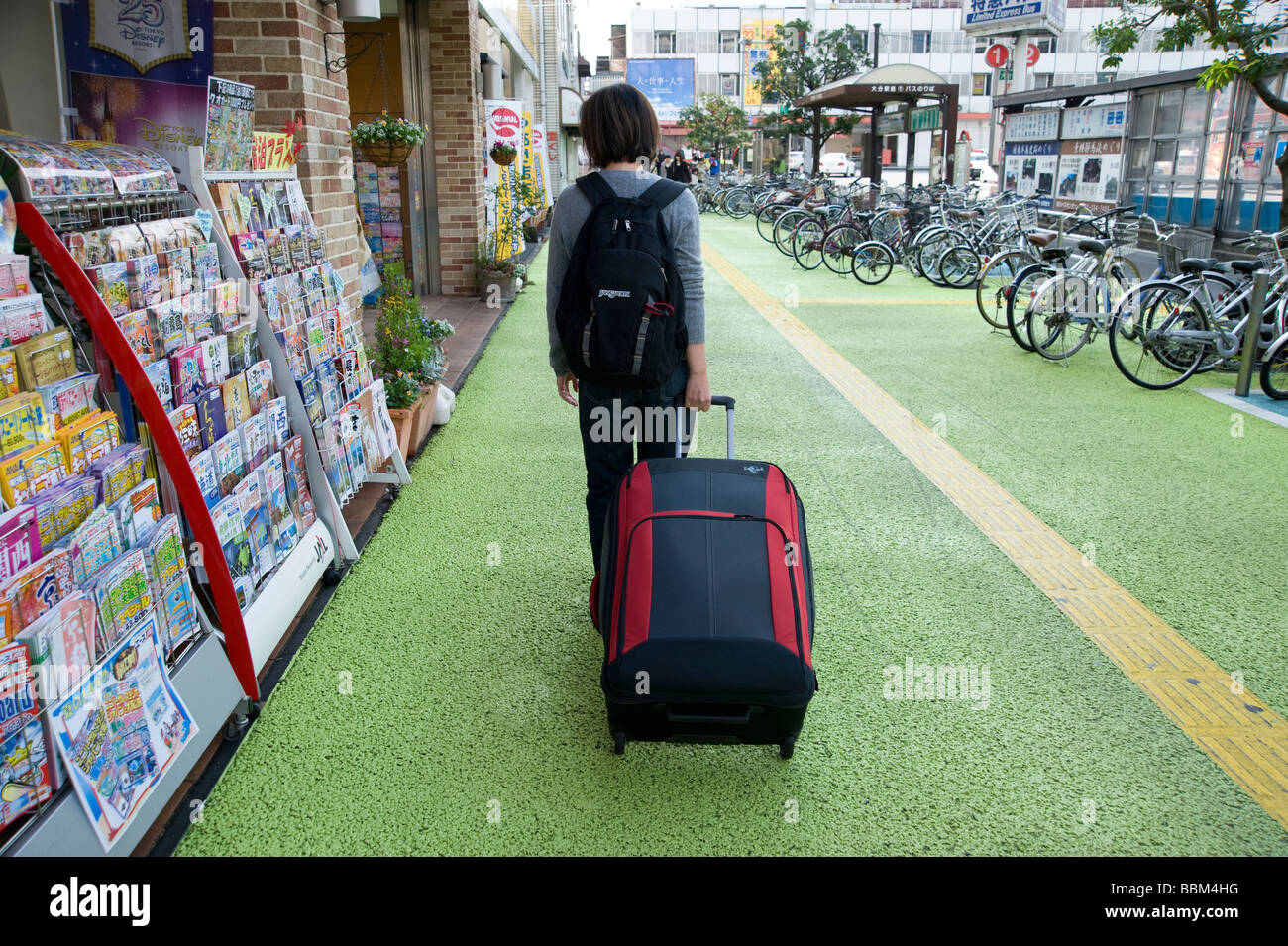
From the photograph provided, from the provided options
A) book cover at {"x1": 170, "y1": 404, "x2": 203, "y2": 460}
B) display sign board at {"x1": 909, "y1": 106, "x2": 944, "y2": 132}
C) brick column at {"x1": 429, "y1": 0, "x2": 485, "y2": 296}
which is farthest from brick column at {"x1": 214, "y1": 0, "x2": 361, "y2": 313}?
display sign board at {"x1": 909, "y1": 106, "x2": 944, "y2": 132}

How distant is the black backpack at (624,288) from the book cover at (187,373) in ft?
3.30

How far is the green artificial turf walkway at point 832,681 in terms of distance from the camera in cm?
226

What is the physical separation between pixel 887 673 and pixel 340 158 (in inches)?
137

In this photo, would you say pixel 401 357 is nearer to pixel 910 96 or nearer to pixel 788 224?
pixel 788 224

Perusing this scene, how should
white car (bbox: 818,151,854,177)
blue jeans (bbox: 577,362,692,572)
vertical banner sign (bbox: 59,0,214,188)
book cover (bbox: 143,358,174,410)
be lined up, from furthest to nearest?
white car (bbox: 818,151,854,177), vertical banner sign (bbox: 59,0,214,188), blue jeans (bbox: 577,362,692,572), book cover (bbox: 143,358,174,410)

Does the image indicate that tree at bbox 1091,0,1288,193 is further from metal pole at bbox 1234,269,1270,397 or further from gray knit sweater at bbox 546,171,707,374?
gray knit sweater at bbox 546,171,707,374

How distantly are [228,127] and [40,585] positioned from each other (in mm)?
1834

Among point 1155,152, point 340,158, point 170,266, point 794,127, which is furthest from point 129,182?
point 794,127

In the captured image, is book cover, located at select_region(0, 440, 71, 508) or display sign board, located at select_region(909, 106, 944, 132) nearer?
book cover, located at select_region(0, 440, 71, 508)

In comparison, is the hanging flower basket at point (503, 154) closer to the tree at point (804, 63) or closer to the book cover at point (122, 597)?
the book cover at point (122, 597)

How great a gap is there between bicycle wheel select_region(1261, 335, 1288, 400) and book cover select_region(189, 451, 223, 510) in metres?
5.97

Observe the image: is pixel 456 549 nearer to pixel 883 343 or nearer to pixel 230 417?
pixel 230 417

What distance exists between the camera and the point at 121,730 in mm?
2047

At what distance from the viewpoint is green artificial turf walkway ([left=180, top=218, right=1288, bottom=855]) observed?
2258mm
